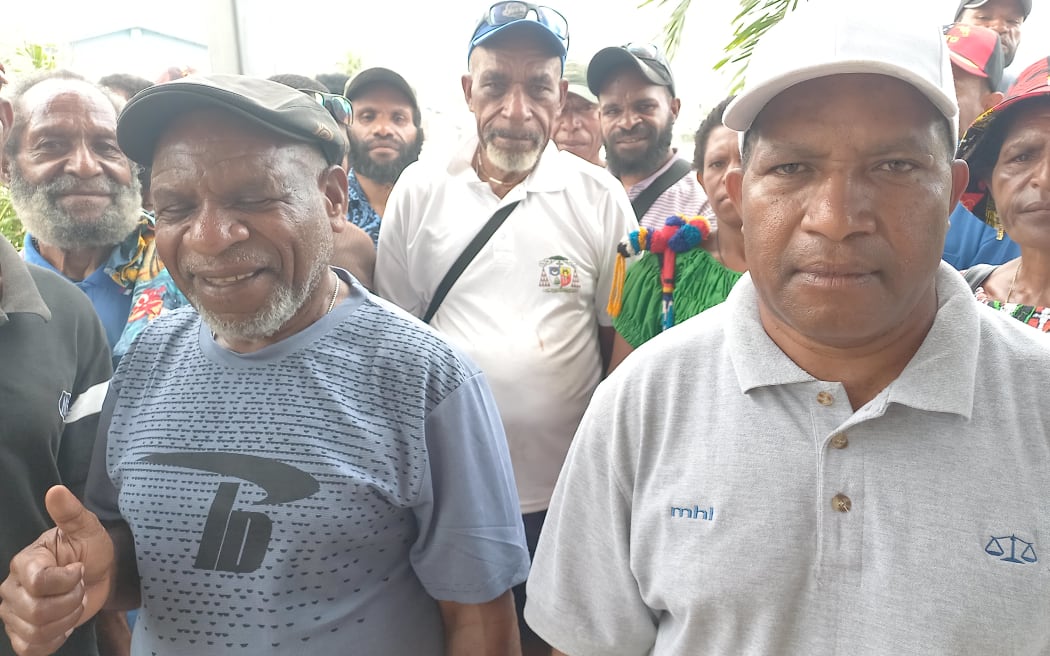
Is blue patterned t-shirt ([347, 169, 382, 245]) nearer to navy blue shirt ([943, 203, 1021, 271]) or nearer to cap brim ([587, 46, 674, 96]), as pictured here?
cap brim ([587, 46, 674, 96])

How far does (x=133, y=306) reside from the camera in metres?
2.33

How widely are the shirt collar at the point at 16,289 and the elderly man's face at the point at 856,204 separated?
1.55 meters

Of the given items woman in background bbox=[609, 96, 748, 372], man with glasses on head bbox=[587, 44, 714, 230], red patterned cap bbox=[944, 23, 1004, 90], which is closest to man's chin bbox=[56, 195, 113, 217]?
woman in background bbox=[609, 96, 748, 372]

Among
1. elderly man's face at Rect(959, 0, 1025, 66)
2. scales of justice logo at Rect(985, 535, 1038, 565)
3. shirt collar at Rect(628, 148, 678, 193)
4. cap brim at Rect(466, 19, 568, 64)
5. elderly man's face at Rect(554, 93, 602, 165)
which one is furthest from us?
elderly man's face at Rect(554, 93, 602, 165)

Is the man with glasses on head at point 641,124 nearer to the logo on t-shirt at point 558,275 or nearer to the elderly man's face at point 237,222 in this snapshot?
the logo on t-shirt at point 558,275

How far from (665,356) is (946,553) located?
477mm

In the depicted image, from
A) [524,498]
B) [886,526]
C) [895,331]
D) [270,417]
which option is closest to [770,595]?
[886,526]

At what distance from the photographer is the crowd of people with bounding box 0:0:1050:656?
3.25ft

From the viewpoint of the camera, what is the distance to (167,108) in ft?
4.59

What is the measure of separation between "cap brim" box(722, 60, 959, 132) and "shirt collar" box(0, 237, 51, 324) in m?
1.52

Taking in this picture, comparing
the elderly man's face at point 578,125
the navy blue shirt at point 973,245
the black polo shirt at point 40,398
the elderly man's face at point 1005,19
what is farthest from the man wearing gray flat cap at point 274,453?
the elderly man's face at point 1005,19

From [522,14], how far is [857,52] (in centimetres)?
184

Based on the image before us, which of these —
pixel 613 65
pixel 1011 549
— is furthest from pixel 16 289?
pixel 613 65

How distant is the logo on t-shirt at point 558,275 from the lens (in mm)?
2480
